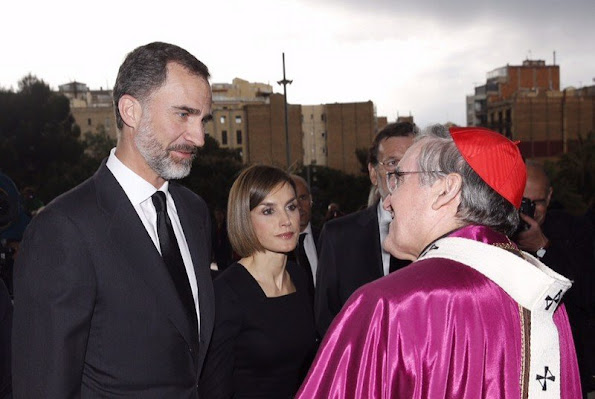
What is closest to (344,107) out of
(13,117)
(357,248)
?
(13,117)

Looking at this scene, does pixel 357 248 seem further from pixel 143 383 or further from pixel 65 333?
pixel 65 333

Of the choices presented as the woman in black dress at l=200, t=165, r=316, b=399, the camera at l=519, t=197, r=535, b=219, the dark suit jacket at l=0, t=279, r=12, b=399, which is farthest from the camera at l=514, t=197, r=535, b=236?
the dark suit jacket at l=0, t=279, r=12, b=399

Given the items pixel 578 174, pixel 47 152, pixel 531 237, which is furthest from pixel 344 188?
pixel 531 237

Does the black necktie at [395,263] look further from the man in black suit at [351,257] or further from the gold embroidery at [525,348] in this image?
the gold embroidery at [525,348]

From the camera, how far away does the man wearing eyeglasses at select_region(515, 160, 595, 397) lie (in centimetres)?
361

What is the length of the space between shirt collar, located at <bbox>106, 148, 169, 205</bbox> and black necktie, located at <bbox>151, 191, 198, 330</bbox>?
56 mm

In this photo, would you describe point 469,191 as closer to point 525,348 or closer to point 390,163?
point 525,348

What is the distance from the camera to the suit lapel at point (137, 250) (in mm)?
2277

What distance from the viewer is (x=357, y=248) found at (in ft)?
12.5

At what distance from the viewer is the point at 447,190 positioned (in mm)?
1894

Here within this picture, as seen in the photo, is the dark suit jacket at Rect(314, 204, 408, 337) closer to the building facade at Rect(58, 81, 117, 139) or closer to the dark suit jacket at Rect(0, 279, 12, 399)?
the dark suit jacket at Rect(0, 279, 12, 399)

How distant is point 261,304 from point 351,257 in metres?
0.74

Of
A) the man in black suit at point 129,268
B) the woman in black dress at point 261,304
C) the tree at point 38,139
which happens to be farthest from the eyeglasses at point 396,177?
the tree at point 38,139

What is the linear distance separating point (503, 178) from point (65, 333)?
146cm
